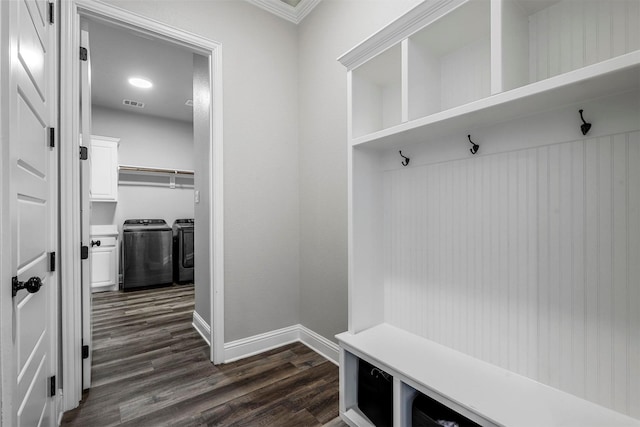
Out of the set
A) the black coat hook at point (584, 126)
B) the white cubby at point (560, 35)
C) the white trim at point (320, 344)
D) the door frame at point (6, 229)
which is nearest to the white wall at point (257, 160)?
the white trim at point (320, 344)

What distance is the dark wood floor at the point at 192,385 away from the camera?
155 centimetres

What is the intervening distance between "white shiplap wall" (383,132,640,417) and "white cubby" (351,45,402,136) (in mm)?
360

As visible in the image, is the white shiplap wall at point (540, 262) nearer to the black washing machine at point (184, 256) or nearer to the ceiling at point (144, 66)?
the ceiling at point (144, 66)

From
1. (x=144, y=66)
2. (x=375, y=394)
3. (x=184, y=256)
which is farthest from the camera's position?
(x=184, y=256)

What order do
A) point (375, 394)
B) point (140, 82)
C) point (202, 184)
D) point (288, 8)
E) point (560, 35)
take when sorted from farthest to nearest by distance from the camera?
point (140, 82) → point (202, 184) → point (288, 8) → point (375, 394) → point (560, 35)

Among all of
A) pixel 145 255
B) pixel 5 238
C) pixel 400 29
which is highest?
pixel 400 29

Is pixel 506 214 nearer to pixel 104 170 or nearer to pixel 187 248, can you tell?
pixel 187 248

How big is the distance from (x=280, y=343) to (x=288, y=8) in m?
2.77

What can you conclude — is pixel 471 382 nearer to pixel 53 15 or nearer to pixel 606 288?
pixel 606 288

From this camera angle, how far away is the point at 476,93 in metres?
1.26

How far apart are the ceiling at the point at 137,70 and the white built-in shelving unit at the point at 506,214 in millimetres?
2057

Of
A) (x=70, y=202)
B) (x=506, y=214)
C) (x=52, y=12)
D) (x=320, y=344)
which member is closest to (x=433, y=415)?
(x=506, y=214)

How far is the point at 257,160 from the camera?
2295mm

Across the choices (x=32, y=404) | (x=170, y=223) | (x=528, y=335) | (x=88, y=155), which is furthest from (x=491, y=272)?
(x=170, y=223)
